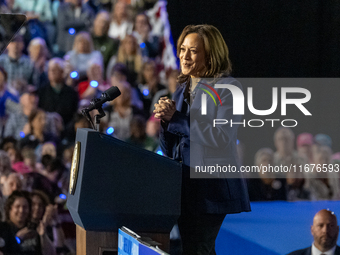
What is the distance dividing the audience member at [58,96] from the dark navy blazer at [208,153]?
1.99 m

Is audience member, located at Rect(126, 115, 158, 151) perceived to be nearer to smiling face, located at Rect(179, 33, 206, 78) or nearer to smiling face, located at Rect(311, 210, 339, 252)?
smiling face, located at Rect(311, 210, 339, 252)

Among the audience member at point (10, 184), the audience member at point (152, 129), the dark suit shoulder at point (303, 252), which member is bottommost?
the dark suit shoulder at point (303, 252)

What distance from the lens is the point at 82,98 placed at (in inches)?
134

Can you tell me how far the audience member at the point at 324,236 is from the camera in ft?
8.34

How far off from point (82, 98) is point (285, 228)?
181 centimetres

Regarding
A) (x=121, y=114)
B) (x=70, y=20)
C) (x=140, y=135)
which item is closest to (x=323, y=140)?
(x=140, y=135)

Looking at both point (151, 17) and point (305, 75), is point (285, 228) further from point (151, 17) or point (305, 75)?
point (151, 17)

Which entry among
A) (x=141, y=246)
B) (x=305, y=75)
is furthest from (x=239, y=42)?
(x=141, y=246)

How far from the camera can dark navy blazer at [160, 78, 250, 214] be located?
1471 millimetres

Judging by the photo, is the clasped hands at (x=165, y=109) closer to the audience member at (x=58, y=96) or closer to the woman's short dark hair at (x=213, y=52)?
the woman's short dark hair at (x=213, y=52)

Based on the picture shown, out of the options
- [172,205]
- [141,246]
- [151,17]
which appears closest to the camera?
[141,246]

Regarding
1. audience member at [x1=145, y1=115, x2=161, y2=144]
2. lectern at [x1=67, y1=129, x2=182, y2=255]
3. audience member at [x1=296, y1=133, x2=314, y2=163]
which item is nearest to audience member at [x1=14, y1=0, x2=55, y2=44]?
audience member at [x1=145, y1=115, x2=161, y2=144]

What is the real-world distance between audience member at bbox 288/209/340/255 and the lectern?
1.59 meters

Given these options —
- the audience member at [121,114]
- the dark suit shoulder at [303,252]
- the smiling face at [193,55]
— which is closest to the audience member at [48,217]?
the audience member at [121,114]
